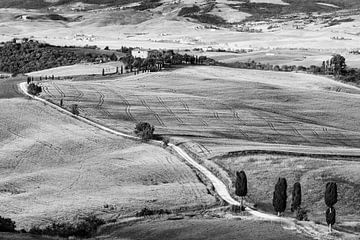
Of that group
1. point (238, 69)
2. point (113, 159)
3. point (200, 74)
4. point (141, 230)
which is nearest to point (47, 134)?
point (113, 159)

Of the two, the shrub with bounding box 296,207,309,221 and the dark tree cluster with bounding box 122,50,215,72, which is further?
the dark tree cluster with bounding box 122,50,215,72

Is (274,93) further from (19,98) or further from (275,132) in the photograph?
(19,98)

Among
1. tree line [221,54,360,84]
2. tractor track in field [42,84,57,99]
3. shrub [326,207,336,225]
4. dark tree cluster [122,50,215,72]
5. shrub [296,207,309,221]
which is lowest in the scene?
shrub [296,207,309,221]

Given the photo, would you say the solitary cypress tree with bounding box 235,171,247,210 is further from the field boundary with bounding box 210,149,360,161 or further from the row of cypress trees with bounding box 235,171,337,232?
the field boundary with bounding box 210,149,360,161

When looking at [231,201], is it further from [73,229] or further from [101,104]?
[101,104]

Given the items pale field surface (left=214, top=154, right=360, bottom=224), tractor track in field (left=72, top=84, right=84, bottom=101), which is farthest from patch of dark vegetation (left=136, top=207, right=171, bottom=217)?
tractor track in field (left=72, top=84, right=84, bottom=101)

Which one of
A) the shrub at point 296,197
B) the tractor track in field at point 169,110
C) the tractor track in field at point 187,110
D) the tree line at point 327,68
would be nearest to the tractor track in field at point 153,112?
the tractor track in field at point 169,110

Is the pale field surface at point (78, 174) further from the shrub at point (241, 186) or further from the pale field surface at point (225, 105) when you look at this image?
the pale field surface at point (225, 105)
